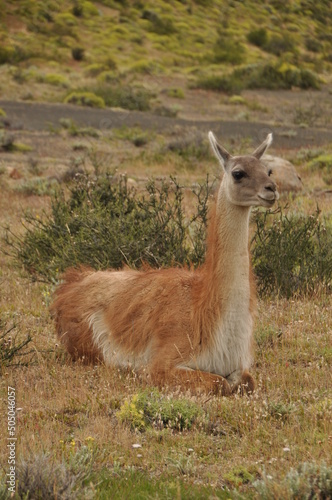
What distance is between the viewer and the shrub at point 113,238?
8.80 metres

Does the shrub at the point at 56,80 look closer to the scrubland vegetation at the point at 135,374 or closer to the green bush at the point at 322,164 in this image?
the scrubland vegetation at the point at 135,374

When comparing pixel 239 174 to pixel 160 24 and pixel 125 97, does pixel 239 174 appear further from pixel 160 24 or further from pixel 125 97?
pixel 160 24

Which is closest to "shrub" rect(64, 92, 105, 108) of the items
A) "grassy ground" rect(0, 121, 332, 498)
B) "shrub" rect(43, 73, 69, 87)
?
"shrub" rect(43, 73, 69, 87)

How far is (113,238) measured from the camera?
8.79 meters

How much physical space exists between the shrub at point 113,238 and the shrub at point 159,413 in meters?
2.64

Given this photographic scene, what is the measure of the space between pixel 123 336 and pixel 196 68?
42657 mm

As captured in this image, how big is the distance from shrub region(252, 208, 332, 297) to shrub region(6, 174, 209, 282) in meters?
0.66

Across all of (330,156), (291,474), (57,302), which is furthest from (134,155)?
(291,474)

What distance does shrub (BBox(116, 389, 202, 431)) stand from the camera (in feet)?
17.4

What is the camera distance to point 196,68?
4788cm

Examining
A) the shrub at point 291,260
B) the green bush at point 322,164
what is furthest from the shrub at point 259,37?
the shrub at point 291,260

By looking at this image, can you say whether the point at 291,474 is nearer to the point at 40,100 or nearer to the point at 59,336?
the point at 59,336

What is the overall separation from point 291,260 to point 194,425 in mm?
4096

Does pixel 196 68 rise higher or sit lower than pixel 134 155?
lower
